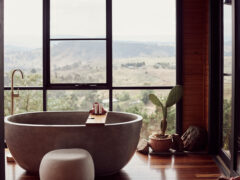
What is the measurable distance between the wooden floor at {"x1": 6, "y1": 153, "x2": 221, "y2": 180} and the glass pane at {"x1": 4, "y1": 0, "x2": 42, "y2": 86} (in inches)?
61.0

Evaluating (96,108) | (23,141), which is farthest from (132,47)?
(23,141)

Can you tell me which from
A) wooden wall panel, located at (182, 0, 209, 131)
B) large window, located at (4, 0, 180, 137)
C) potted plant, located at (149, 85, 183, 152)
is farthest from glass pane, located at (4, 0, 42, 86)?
wooden wall panel, located at (182, 0, 209, 131)

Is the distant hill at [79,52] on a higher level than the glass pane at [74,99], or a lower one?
higher

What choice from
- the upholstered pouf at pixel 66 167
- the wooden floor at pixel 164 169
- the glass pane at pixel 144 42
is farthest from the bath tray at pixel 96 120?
the glass pane at pixel 144 42

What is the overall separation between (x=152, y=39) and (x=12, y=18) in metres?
2.14

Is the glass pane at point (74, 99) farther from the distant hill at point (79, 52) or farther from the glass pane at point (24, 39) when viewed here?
the distant hill at point (79, 52)

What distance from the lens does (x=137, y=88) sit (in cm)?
486

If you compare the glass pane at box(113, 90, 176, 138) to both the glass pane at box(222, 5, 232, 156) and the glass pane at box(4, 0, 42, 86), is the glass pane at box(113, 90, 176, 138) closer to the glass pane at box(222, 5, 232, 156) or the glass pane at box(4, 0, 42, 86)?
the glass pane at box(222, 5, 232, 156)

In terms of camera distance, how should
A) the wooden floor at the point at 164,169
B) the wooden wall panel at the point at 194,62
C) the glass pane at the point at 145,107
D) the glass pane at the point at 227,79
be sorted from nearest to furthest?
the wooden floor at the point at 164,169, the glass pane at the point at 227,79, the wooden wall panel at the point at 194,62, the glass pane at the point at 145,107

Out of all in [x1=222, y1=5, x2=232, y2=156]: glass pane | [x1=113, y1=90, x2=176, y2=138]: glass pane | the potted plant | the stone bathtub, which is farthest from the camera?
[x1=113, y1=90, x2=176, y2=138]: glass pane

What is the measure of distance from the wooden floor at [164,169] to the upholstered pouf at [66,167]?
0.52 m

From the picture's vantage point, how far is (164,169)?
3693mm

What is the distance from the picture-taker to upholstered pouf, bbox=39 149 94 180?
2838 millimetres

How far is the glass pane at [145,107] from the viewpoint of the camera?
4.88 m
